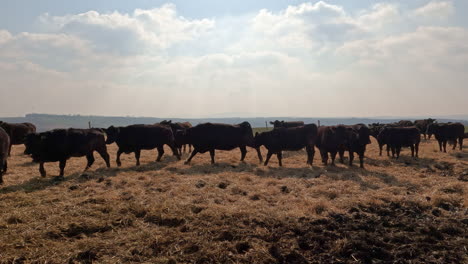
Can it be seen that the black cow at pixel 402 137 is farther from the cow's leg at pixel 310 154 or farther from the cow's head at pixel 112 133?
the cow's head at pixel 112 133

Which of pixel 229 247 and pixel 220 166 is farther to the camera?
pixel 220 166

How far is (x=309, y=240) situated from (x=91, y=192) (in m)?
6.83

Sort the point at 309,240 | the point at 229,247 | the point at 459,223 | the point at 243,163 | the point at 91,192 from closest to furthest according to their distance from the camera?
1. the point at 229,247
2. the point at 309,240
3. the point at 459,223
4. the point at 91,192
5. the point at 243,163

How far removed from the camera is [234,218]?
→ 6.65 m

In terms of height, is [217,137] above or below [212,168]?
above

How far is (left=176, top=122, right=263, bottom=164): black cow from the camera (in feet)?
51.7

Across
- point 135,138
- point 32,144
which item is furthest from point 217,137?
point 32,144

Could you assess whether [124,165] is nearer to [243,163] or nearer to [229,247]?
[243,163]

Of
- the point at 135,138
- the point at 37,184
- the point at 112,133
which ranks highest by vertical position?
the point at 112,133

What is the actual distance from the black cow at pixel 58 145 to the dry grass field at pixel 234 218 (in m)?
0.77

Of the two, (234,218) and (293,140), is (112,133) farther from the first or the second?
(234,218)

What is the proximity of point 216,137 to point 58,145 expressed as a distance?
7390 mm

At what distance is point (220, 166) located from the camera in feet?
46.9

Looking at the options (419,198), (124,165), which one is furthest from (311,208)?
(124,165)
